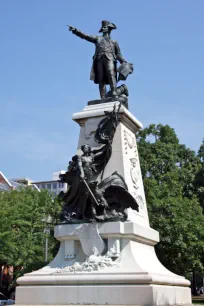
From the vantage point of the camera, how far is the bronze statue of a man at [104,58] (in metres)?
14.5

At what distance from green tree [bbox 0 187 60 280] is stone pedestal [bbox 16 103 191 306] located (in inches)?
598

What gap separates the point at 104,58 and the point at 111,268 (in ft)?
20.9

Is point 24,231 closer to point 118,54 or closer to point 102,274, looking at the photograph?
point 118,54

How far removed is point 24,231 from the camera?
3291 centimetres

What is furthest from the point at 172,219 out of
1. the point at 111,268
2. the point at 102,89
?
the point at 111,268

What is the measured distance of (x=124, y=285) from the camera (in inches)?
423

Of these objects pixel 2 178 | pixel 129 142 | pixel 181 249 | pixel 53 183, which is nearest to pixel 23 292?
pixel 129 142

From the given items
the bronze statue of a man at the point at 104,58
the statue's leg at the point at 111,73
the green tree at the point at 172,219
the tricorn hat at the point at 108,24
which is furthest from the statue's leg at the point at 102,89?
the green tree at the point at 172,219

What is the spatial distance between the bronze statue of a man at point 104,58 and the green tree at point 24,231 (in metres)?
14.0

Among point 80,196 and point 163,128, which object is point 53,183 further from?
point 80,196

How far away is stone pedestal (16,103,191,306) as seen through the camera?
35.4 feet

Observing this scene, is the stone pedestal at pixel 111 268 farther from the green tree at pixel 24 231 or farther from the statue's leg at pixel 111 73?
the green tree at pixel 24 231

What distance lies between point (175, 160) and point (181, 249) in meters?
9.72

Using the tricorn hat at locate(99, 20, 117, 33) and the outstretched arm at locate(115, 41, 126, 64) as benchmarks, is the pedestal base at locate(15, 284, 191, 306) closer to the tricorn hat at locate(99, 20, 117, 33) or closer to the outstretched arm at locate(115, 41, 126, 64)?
the outstretched arm at locate(115, 41, 126, 64)
